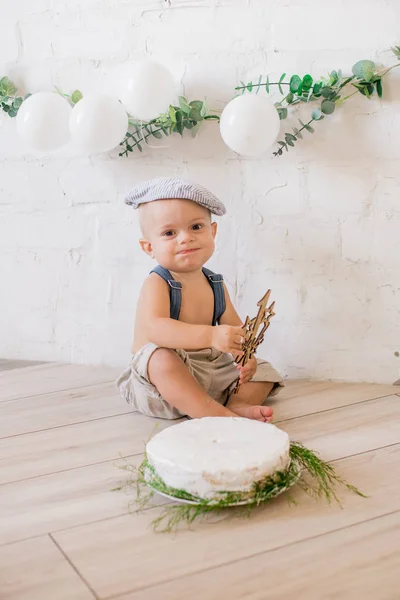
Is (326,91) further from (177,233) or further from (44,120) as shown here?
(44,120)

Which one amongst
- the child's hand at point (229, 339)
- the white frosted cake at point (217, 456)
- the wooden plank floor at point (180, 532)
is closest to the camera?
the wooden plank floor at point (180, 532)

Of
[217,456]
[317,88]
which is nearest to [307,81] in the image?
[317,88]

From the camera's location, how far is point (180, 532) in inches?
46.3

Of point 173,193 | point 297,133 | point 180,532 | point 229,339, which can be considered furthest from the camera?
point 297,133

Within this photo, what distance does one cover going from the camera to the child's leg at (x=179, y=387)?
5.14 feet

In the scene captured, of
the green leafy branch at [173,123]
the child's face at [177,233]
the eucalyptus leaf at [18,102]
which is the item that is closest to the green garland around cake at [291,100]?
the green leafy branch at [173,123]

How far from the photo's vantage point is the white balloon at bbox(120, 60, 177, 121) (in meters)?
1.65

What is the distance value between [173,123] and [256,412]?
0.65m

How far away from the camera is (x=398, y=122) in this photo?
5.46 feet

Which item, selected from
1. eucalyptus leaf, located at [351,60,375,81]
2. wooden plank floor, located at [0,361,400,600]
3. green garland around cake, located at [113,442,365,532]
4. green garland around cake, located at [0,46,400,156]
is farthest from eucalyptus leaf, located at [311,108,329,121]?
green garland around cake, located at [113,442,365,532]

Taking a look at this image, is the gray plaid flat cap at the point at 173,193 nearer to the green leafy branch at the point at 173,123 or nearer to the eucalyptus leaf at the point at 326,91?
the green leafy branch at the point at 173,123

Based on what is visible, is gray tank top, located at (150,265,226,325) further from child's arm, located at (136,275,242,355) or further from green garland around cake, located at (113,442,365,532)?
green garland around cake, located at (113,442,365,532)

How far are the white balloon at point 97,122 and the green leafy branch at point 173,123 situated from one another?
10cm

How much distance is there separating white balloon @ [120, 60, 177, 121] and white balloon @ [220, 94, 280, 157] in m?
0.14
